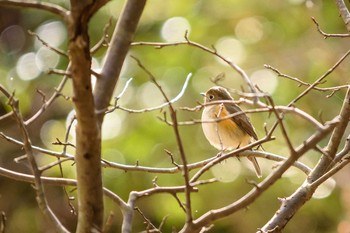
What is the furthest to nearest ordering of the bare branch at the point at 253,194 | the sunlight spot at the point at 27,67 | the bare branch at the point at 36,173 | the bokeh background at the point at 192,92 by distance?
the sunlight spot at the point at 27,67, the bokeh background at the point at 192,92, the bare branch at the point at 36,173, the bare branch at the point at 253,194

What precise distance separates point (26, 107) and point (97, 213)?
4.64 metres

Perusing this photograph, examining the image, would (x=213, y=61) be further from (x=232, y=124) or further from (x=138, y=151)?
(x=232, y=124)

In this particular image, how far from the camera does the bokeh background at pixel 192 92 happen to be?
6.71 metres

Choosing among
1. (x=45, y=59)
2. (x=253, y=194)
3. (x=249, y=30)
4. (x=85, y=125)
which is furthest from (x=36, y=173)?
(x=249, y=30)

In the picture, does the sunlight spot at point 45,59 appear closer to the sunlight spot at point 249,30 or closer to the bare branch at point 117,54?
the sunlight spot at point 249,30

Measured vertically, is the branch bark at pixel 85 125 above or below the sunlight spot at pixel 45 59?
below

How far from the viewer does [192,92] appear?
22.6 feet

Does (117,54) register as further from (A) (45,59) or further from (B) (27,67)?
(A) (45,59)

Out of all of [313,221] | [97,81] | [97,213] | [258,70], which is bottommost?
[97,213]

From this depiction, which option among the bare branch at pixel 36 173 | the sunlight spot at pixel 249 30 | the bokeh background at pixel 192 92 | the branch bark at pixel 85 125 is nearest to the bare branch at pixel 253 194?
the branch bark at pixel 85 125

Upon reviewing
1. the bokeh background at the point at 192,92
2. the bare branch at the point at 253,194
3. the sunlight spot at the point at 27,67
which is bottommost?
the bare branch at the point at 253,194

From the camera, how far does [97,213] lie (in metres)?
2.26

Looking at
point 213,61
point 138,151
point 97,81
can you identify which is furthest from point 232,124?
point 97,81

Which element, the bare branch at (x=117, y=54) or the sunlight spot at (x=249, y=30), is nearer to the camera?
the bare branch at (x=117, y=54)
